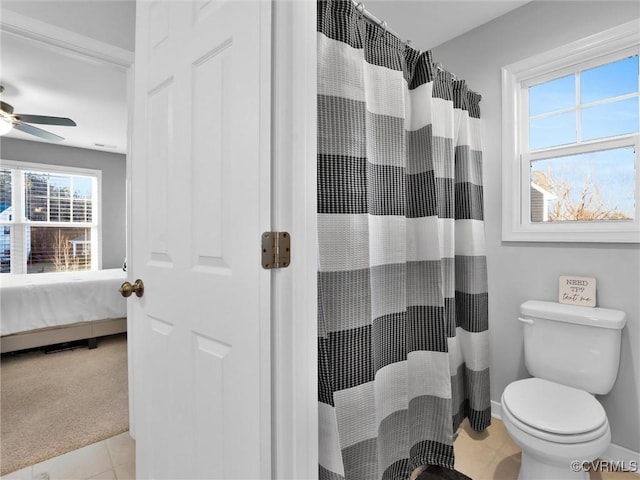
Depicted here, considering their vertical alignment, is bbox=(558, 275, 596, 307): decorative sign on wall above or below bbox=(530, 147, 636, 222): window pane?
below

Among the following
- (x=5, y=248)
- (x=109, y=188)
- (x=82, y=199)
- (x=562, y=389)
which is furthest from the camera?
(x=109, y=188)

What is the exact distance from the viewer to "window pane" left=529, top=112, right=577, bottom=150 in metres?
1.96

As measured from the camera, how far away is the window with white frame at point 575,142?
1.76 meters

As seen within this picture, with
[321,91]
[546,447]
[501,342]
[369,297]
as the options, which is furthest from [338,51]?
[501,342]

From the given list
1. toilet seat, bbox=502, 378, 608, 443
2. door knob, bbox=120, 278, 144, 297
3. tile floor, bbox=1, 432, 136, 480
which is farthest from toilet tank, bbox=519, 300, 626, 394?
tile floor, bbox=1, 432, 136, 480

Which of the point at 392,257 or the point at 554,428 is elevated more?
the point at 392,257

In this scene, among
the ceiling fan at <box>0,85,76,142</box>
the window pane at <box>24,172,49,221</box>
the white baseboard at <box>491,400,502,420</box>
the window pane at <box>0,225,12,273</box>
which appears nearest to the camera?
the white baseboard at <box>491,400,502,420</box>

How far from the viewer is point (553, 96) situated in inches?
79.8

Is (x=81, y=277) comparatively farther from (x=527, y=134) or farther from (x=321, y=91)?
(x=527, y=134)

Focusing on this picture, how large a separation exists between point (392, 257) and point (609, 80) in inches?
62.3

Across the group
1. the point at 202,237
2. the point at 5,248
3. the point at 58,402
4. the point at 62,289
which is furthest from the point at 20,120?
the point at 202,237

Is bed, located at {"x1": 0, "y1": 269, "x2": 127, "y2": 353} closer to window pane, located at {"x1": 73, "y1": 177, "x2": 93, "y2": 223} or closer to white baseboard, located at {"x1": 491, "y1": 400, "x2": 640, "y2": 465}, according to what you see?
window pane, located at {"x1": 73, "y1": 177, "x2": 93, "y2": 223}

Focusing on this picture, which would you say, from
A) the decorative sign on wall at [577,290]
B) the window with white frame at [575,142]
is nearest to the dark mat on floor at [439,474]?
the decorative sign on wall at [577,290]

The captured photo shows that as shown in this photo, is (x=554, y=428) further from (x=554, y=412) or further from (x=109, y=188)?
(x=109, y=188)
